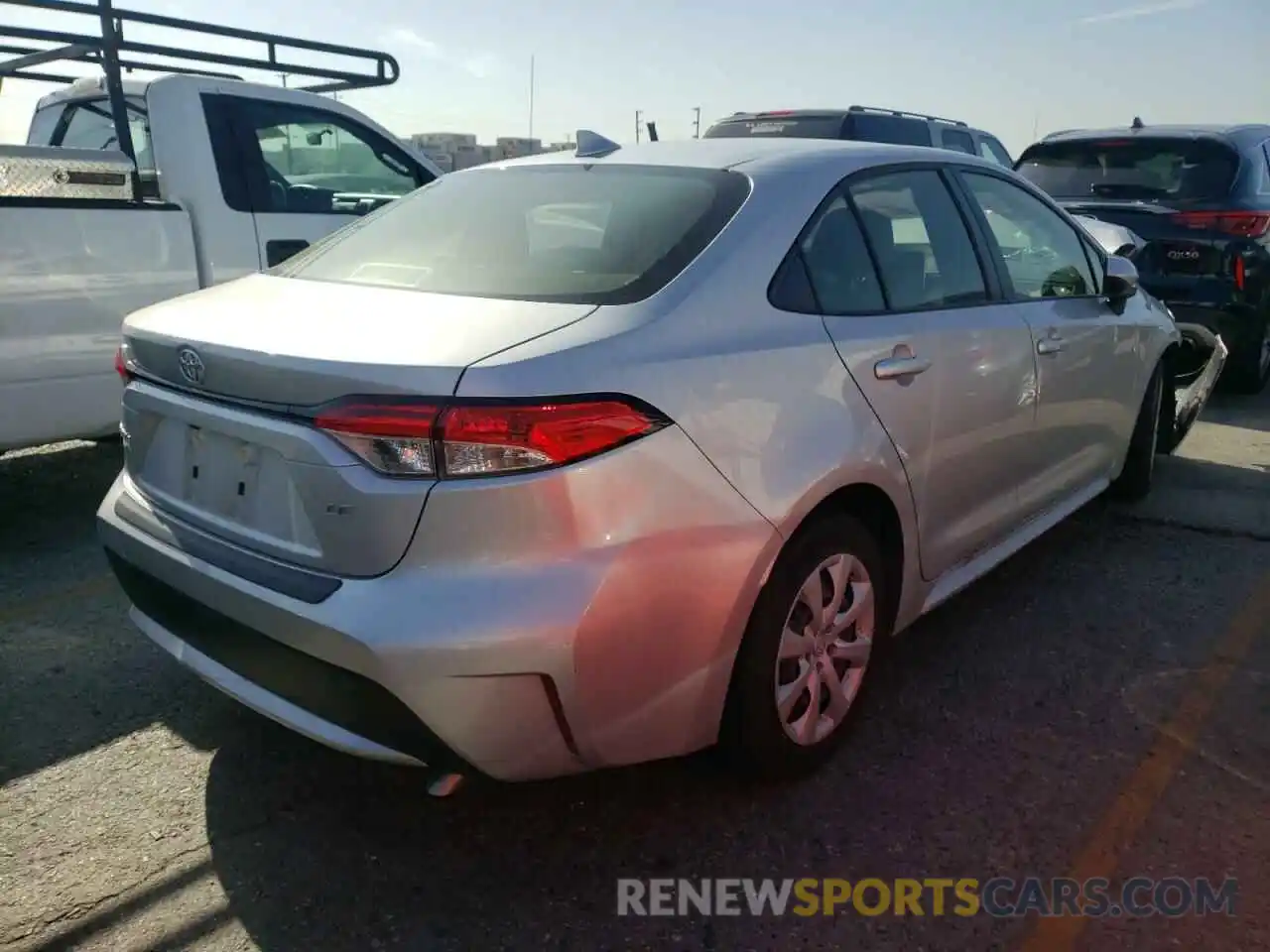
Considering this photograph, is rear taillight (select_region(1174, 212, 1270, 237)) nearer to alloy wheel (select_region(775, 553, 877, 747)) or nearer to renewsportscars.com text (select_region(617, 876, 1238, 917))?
alloy wheel (select_region(775, 553, 877, 747))

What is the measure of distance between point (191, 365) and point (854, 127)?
8167mm

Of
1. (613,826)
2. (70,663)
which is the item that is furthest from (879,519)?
(70,663)

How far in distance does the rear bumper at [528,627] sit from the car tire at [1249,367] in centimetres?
667

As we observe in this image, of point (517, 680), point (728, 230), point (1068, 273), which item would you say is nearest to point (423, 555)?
point (517, 680)

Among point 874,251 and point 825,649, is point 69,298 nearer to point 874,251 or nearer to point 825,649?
point 874,251

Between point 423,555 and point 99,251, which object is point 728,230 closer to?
point 423,555

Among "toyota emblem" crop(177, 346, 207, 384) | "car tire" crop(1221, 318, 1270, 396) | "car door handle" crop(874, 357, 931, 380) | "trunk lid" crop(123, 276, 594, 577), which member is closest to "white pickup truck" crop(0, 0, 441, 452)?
→ "trunk lid" crop(123, 276, 594, 577)

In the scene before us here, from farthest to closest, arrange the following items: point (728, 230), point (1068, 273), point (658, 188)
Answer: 1. point (1068, 273)
2. point (658, 188)
3. point (728, 230)

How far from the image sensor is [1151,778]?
2916 mm

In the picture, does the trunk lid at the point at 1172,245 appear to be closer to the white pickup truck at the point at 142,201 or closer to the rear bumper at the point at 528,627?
the white pickup truck at the point at 142,201

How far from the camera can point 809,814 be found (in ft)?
9.01

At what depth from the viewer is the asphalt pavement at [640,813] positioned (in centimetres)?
235

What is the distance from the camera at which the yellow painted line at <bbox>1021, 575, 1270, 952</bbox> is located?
7.80 feet

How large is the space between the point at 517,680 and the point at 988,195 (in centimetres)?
261
